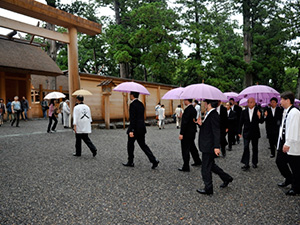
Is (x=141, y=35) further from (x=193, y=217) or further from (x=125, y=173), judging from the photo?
(x=193, y=217)

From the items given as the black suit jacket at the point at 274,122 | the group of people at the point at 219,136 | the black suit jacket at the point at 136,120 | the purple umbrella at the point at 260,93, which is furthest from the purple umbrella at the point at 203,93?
the black suit jacket at the point at 274,122

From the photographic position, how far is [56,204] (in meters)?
3.41

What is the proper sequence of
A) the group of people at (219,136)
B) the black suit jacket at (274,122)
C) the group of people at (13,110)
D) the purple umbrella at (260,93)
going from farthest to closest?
the group of people at (13,110), the black suit jacket at (274,122), the purple umbrella at (260,93), the group of people at (219,136)

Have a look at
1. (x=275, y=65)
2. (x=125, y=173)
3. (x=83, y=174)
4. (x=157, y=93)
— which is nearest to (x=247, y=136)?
(x=125, y=173)

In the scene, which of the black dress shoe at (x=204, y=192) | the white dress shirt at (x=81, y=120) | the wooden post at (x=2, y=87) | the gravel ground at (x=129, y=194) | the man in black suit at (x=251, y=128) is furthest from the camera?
the wooden post at (x=2, y=87)

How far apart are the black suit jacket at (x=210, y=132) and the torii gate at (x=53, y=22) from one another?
28.6ft

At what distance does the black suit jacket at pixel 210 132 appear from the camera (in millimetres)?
3770

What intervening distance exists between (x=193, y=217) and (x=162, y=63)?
56.2 ft

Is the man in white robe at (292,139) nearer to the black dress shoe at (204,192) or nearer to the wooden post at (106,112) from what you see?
the black dress shoe at (204,192)

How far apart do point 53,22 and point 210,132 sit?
1006cm

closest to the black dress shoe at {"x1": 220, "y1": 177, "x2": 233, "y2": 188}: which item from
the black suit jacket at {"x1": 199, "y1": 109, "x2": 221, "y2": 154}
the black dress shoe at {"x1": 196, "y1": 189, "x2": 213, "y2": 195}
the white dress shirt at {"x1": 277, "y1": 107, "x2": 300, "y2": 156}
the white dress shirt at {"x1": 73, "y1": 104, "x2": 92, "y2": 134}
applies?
the black dress shoe at {"x1": 196, "y1": 189, "x2": 213, "y2": 195}

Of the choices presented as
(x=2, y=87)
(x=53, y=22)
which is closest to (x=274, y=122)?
(x=53, y=22)

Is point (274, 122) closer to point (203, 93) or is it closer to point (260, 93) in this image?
point (260, 93)

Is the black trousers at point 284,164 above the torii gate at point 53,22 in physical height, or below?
below
